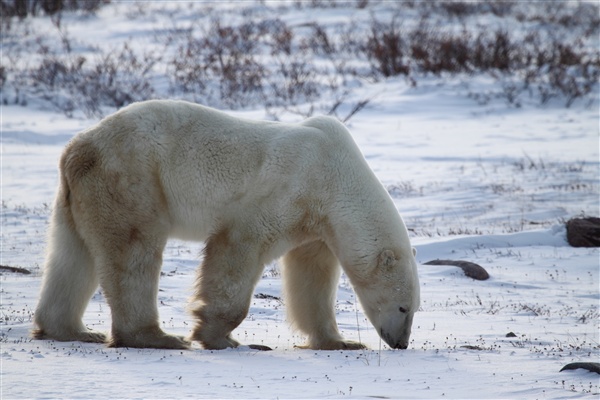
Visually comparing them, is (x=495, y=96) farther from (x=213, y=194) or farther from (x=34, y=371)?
(x=34, y=371)

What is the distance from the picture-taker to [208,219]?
5301 mm

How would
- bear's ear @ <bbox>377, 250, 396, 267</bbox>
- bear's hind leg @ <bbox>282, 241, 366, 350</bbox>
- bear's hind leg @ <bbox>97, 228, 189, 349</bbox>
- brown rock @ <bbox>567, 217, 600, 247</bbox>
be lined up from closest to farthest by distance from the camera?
bear's hind leg @ <bbox>97, 228, 189, 349</bbox> < bear's ear @ <bbox>377, 250, 396, 267</bbox> < bear's hind leg @ <bbox>282, 241, 366, 350</bbox> < brown rock @ <bbox>567, 217, 600, 247</bbox>

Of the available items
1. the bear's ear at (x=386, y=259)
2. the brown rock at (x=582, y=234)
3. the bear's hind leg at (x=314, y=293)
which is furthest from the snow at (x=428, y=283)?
the bear's ear at (x=386, y=259)

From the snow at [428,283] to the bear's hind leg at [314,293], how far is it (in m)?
0.23

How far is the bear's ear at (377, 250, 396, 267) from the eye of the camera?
205 inches

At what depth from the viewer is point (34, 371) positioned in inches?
161

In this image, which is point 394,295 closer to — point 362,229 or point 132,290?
point 362,229

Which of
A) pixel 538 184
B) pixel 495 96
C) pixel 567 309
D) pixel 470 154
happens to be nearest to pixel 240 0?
pixel 495 96

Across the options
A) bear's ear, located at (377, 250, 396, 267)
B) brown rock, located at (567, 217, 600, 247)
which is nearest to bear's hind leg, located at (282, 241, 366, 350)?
bear's ear, located at (377, 250, 396, 267)

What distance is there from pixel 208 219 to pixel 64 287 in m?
1.01

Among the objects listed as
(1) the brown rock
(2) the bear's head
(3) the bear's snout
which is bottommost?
(1) the brown rock

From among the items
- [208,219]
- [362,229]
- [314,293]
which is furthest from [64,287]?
[362,229]

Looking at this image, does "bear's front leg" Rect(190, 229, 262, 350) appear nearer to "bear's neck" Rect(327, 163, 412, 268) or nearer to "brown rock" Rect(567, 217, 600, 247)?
"bear's neck" Rect(327, 163, 412, 268)

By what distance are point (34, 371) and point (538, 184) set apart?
8.83 meters
